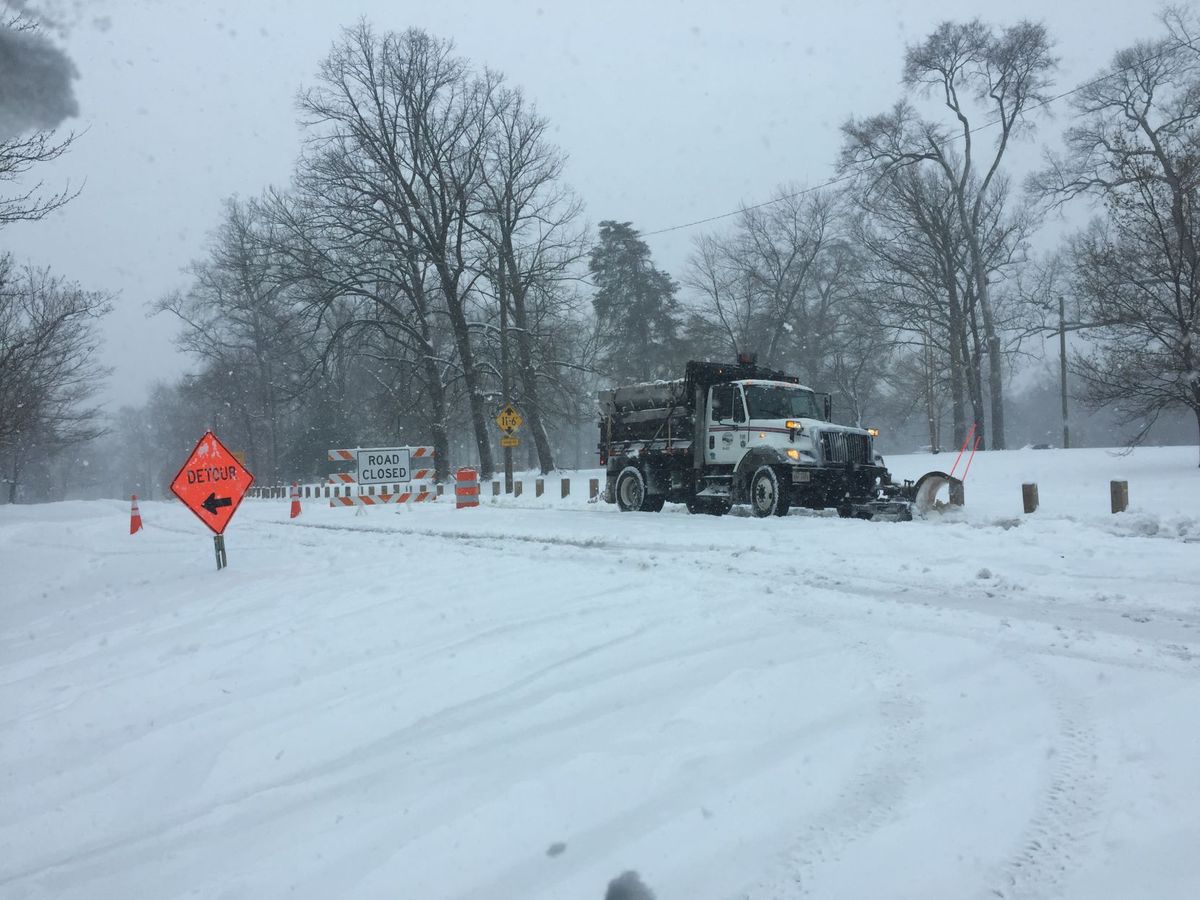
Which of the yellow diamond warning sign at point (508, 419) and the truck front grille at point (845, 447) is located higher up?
the yellow diamond warning sign at point (508, 419)

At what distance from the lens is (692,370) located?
17109 mm

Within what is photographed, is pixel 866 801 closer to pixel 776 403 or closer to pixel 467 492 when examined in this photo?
pixel 776 403

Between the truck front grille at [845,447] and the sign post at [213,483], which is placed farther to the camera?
the truck front grille at [845,447]

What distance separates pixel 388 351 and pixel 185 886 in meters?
34.0

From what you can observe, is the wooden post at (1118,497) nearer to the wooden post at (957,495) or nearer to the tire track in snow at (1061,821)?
the wooden post at (957,495)

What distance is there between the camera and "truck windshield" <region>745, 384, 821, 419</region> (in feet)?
53.2

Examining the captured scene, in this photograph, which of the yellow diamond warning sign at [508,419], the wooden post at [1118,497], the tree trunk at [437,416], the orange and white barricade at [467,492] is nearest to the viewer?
the wooden post at [1118,497]

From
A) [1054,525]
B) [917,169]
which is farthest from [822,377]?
[1054,525]

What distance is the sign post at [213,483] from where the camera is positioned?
1112 cm

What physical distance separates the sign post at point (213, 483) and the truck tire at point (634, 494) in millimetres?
8927

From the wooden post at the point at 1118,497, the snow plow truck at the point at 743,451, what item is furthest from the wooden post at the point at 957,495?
the wooden post at the point at 1118,497

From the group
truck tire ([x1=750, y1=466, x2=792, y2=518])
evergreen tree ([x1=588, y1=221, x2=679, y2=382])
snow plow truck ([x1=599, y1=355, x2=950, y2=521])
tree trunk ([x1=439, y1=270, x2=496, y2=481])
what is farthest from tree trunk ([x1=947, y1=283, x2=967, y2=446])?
truck tire ([x1=750, y1=466, x2=792, y2=518])

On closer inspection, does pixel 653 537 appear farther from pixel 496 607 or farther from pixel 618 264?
pixel 618 264

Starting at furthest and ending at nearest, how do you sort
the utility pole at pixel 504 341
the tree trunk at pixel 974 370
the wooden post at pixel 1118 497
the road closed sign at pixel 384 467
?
1. the tree trunk at pixel 974 370
2. the utility pole at pixel 504 341
3. the road closed sign at pixel 384 467
4. the wooden post at pixel 1118 497
